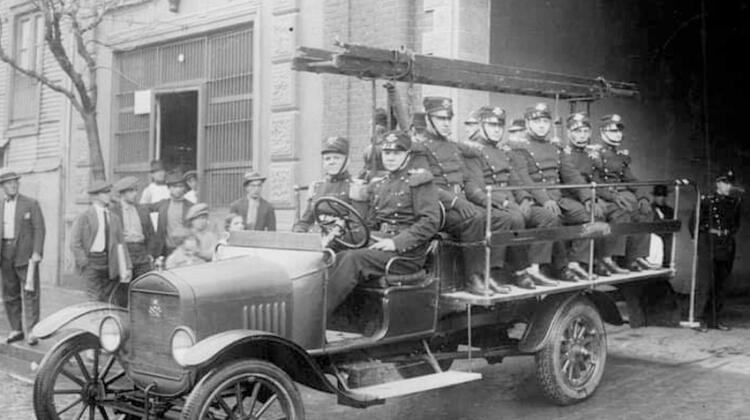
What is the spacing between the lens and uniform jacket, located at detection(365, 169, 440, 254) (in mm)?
6094

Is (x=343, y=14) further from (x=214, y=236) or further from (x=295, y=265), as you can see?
(x=295, y=265)

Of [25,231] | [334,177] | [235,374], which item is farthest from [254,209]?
[235,374]

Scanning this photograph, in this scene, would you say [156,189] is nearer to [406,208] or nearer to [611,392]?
[406,208]

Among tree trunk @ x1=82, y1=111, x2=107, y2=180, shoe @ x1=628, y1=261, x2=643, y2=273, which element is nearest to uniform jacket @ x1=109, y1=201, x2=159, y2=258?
tree trunk @ x1=82, y1=111, x2=107, y2=180

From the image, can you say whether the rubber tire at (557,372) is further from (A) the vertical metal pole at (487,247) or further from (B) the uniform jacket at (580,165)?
(B) the uniform jacket at (580,165)

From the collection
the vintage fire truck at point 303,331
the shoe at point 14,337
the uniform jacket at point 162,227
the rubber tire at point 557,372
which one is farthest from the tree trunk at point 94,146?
the rubber tire at point 557,372

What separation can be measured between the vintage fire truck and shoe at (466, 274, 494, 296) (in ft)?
0.27

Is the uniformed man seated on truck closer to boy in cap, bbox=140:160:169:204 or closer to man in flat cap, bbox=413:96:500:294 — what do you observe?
man in flat cap, bbox=413:96:500:294

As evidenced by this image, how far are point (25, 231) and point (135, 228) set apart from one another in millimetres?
1441

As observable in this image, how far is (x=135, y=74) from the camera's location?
1483 cm

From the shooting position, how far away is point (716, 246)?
11039 millimetres

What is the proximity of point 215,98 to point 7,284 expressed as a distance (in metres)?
4.48

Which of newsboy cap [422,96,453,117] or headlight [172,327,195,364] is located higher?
newsboy cap [422,96,453,117]

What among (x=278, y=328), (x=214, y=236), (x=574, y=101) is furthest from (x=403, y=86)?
(x=278, y=328)
